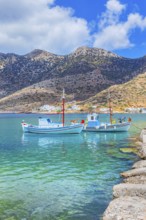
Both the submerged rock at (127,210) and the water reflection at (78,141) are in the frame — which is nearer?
the submerged rock at (127,210)

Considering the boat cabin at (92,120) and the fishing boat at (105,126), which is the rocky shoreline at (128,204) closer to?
the fishing boat at (105,126)

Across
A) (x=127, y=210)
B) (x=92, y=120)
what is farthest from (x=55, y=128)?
(x=127, y=210)

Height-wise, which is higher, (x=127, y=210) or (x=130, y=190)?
(x=130, y=190)

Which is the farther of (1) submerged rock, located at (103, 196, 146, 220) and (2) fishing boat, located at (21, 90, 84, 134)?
(2) fishing boat, located at (21, 90, 84, 134)

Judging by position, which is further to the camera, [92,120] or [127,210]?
[92,120]

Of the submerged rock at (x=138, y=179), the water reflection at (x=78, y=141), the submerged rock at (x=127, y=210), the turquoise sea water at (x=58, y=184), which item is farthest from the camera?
the water reflection at (x=78, y=141)

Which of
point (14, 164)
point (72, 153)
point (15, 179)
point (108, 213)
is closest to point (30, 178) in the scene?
point (15, 179)

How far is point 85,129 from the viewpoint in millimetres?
85938

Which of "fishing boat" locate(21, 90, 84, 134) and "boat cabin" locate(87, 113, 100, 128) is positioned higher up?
"boat cabin" locate(87, 113, 100, 128)

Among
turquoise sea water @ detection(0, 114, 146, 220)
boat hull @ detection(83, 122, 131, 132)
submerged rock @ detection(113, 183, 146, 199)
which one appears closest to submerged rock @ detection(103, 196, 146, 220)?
submerged rock @ detection(113, 183, 146, 199)

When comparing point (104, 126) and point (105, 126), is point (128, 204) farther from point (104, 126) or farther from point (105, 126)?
point (104, 126)

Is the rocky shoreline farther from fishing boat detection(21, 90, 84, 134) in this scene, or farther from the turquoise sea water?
fishing boat detection(21, 90, 84, 134)

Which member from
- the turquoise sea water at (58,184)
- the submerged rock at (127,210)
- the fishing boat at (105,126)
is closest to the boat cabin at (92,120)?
the fishing boat at (105,126)

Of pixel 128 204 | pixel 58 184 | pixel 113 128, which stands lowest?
pixel 58 184
